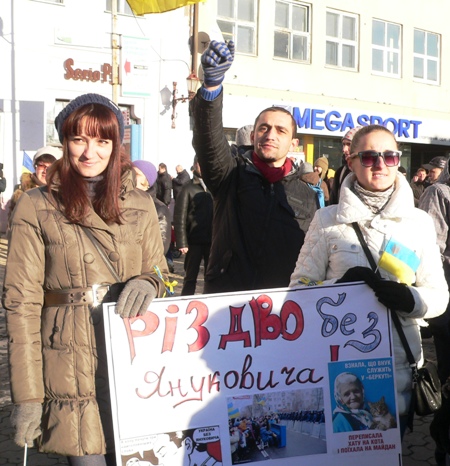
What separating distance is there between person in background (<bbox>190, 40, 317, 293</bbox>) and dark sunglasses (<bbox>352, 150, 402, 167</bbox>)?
71cm

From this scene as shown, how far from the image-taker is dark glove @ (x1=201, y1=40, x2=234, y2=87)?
3178 mm

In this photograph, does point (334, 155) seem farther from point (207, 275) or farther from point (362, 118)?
point (207, 275)

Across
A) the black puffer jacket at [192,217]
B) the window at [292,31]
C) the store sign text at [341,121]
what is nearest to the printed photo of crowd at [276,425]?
the black puffer jacket at [192,217]

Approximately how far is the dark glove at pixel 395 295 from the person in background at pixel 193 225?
205 inches

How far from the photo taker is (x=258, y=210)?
3605 mm

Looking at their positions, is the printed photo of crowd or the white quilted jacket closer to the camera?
the printed photo of crowd

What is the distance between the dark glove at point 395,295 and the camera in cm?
281

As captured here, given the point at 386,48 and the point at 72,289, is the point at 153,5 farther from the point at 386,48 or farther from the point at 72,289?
the point at 72,289

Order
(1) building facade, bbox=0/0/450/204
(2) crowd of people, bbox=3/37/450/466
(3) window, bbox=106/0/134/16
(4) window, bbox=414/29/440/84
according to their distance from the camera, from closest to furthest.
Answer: (2) crowd of people, bbox=3/37/450/466
(1) building facade, bbox=0/0/450/204
(3) window, bbox=106/0/134/16
(4) window, bbox=414/29/440/84

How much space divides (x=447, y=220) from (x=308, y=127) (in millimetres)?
16352

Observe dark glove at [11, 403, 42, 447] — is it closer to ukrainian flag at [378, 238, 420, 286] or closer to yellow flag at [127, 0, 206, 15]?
ukrainian flag at [378, 238, 420, 286]

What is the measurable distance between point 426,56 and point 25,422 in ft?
79.5

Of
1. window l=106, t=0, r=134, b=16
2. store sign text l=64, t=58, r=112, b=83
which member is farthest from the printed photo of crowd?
window l=106, t=0, r=134, b=16

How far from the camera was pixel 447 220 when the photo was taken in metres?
5.05
